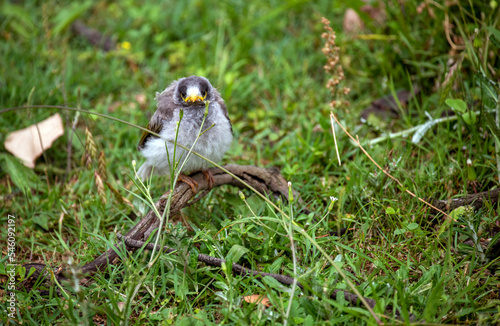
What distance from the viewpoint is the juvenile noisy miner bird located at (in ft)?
11.7

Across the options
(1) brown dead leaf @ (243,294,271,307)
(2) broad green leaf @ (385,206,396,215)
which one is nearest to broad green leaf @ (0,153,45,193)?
(1) brown dead leaf @ (243,294,271,307)

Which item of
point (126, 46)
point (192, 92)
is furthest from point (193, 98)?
point (126, 46)

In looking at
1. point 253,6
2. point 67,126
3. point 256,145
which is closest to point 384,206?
point 256,145

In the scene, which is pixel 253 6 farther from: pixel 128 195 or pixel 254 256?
pixel 254 256

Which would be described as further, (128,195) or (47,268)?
(128,195)

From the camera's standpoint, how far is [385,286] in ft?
9.21

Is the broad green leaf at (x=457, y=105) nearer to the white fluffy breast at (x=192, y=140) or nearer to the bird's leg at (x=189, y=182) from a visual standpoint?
the white fluffy breast at (x=192, y=140)

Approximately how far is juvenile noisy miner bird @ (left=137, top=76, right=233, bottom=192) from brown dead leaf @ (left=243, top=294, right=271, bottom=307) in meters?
1.03

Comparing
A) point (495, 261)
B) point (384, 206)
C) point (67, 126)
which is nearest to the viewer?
point (495, 261)

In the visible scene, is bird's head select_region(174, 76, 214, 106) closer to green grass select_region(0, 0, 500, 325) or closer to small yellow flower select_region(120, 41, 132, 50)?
green grass select_region(0, 0, 500, 325)

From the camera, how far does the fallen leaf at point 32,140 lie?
14.8 ft

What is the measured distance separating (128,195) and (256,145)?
60.2 inches

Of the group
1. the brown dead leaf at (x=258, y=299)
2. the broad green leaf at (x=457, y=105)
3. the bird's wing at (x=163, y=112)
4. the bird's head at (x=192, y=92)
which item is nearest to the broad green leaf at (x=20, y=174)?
the bird's wing at (x=163, y=112)

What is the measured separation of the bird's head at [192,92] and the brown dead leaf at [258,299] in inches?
64.9
